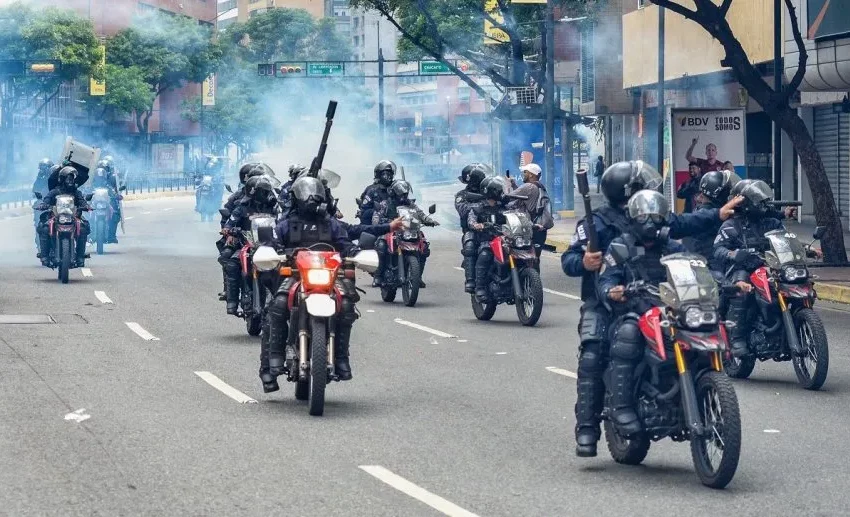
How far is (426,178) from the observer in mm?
108500

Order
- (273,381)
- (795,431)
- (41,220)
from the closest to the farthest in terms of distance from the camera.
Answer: (795,431) < (273,381) < (41,220)

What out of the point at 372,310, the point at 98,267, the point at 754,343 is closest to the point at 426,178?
the point at 98,267

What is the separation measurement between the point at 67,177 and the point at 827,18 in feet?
42.5

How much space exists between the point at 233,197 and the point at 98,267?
1052 centimetres

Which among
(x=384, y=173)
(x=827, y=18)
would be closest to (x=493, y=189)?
(x=384, y=173)

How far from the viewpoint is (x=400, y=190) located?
21.6 m

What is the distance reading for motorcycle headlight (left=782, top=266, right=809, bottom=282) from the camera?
1362cm

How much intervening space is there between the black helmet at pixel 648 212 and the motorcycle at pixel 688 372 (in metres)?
0.26

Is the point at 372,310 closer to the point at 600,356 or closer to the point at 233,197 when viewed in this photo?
the point at 233,197

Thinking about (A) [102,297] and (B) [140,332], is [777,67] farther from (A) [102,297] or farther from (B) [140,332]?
(B) [140,332]

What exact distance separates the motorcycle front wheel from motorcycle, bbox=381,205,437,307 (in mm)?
2207

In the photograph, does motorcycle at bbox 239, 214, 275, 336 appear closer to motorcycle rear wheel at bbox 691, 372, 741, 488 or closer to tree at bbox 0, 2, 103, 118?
motorcycle rear wheel at bbox 691, 372, 741, 488

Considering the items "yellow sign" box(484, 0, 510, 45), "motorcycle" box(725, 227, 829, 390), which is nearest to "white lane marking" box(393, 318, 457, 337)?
"motorcycle" box(725, 227, 829, 390)

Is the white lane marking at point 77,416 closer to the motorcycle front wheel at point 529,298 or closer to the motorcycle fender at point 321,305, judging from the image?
the motorcycle fender at point 321,305
